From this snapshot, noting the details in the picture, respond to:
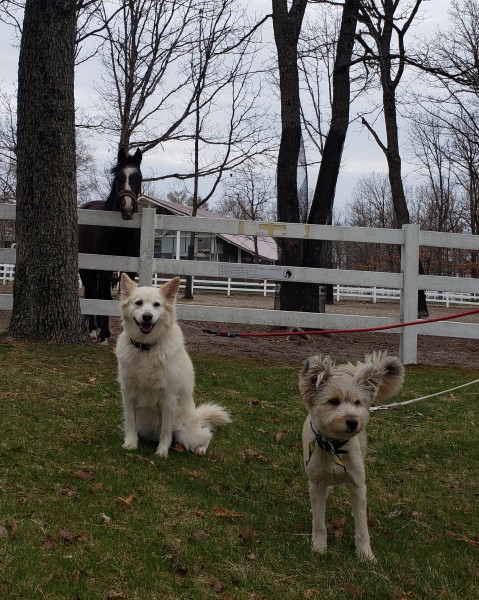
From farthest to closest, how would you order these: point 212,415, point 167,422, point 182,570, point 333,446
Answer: point 212,415 < point 167,422 < point 333,446 < point 182,570

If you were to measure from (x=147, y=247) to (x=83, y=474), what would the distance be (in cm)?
549

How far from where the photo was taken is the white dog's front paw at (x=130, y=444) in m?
5.32

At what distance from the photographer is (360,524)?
3773 millimetres

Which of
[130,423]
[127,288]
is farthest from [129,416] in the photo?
[127,288]

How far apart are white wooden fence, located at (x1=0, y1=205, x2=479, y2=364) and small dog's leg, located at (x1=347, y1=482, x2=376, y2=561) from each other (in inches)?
228

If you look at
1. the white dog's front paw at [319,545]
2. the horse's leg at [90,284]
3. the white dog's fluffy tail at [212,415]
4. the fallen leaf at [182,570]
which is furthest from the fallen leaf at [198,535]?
the horse's leg at [90,284]

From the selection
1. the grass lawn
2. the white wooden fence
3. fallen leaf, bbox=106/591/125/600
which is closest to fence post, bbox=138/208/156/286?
the white wooden fence

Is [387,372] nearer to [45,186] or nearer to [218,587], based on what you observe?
[218,587]

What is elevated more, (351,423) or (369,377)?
(369,377)

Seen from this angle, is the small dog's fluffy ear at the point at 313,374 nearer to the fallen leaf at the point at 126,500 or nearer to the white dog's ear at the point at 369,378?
the white dog's ear at the point at 369,378

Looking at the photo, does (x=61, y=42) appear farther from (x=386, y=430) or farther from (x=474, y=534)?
(x=474, y=534)

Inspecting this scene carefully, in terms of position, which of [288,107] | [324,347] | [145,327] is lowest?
[324,347]

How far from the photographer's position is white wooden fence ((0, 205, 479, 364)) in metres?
9.55

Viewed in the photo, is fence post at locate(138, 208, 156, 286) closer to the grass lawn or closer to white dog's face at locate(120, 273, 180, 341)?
the grass lawn
